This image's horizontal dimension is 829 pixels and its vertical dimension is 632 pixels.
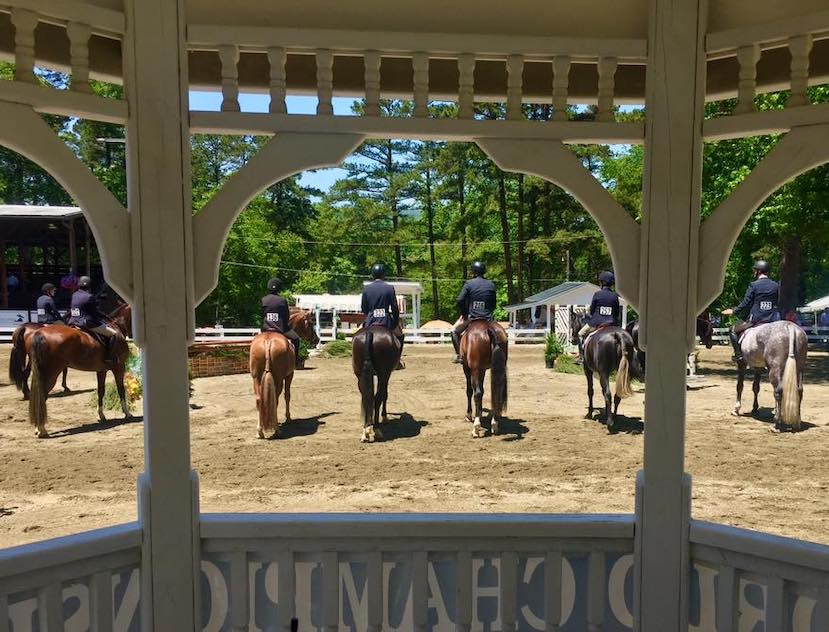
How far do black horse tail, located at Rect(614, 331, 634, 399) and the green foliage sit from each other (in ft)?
27.7

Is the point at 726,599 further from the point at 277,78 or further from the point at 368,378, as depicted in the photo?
the point at 368,378

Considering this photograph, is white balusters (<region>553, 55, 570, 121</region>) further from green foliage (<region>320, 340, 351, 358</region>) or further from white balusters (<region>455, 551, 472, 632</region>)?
green foliage (<region>320, 340, 351, 358</region>)

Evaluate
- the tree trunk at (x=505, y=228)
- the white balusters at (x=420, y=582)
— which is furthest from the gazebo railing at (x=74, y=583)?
the tree trunk at (x=505, y=228)

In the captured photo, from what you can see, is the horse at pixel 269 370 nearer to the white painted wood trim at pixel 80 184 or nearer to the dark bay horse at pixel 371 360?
the dark bay horse at pixel 371 360

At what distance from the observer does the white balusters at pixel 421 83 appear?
1987mm

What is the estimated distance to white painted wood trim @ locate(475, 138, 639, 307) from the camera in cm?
201

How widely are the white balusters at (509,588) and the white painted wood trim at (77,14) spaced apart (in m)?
2.10

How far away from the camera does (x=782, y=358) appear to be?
7930 millimetres

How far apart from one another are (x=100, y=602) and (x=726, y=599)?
198cm

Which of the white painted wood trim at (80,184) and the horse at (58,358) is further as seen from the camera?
the horse at (58,358)

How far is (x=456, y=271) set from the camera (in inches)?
1038

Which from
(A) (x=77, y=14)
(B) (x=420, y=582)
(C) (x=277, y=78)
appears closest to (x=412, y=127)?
(C) (x=277, y=78)

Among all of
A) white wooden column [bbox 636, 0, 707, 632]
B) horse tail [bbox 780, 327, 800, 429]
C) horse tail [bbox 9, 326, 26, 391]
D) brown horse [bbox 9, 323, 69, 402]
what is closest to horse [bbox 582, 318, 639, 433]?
horse tail [bbox 780, 327, 800, 429]

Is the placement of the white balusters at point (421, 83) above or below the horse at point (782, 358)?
above
